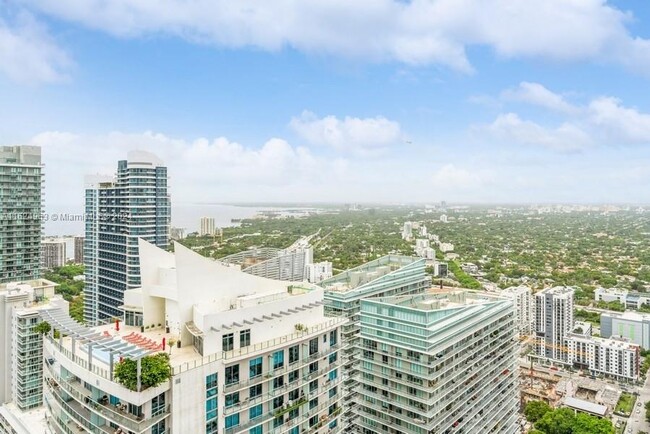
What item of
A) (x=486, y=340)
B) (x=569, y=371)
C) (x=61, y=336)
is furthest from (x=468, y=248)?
(x=61, y=336)

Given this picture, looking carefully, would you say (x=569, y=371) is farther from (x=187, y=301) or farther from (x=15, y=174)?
(x=15, y=174)

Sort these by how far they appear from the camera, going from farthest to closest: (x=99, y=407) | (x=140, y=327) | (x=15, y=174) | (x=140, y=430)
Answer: (x=15, y=174)
(x=140, y=327)
(x=99, y=407)
(x=140, y=430)

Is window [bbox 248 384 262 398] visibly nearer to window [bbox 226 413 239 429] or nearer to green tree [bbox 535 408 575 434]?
window [bbox 226 413 239 429]

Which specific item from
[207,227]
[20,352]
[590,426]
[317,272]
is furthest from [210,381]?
[207,227]

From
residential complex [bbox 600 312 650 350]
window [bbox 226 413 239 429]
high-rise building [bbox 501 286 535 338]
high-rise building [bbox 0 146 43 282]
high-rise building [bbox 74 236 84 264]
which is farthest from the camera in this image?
high-rise building [bbox 74 236 84 264]

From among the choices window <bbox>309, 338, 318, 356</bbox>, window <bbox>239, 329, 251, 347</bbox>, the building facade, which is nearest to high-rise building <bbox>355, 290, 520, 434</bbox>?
window <bbox>309, 338, 318, 356</bbox>

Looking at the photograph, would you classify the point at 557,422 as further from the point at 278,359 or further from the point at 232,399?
the point at 232,399
